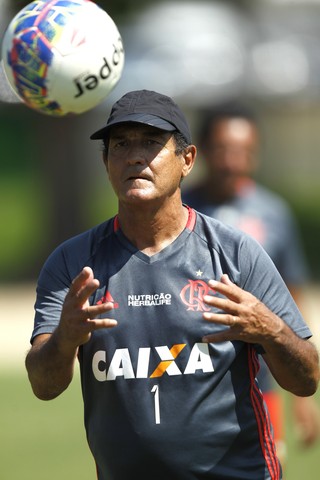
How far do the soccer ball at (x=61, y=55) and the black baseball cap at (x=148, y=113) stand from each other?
0.80 metres

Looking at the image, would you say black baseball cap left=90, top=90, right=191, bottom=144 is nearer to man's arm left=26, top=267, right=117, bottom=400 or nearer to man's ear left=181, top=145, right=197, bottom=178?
man's ear left=181, top=145, right=197, bottom=178

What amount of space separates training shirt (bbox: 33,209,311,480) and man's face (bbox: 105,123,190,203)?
266mm

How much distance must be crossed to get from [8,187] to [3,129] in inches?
224

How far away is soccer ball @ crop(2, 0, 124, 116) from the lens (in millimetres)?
5613

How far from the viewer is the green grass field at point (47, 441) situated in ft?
30.0

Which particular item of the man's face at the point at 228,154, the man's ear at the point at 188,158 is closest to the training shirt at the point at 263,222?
the man's face at the point at 228,154

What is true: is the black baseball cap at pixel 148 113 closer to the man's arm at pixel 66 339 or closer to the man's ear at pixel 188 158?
the man's ear at pixel 188 158

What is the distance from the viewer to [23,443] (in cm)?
1025

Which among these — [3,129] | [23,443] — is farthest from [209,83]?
[3,129]

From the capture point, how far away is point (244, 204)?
7688 mm

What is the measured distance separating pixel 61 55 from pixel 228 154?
2.34 m

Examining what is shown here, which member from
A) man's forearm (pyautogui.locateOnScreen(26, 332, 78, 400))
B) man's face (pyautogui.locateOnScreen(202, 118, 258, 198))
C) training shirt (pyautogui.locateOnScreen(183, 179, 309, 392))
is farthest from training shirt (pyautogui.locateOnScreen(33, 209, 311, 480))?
man's face (pyautogui.locateOnScreen(202, 118, 258, 198))

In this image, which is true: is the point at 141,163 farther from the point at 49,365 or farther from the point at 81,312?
the point at 49,365

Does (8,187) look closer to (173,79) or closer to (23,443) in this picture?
(173,79)
